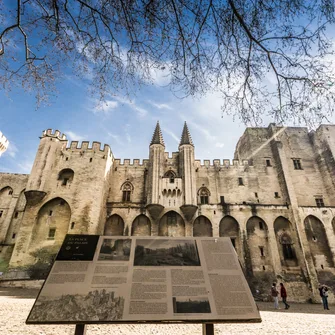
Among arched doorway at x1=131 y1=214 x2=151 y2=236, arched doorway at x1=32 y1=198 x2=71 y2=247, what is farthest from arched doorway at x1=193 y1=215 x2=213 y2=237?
arched doorway at x1=32 y1=198 x2=71 y2=247

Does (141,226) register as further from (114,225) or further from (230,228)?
(230,228)

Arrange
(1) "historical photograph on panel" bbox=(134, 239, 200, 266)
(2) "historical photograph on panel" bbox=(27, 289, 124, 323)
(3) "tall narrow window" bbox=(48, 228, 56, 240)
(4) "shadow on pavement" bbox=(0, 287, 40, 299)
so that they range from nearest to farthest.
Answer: (2) "historical photograph on panel" bbox=(27, 289, 124, 323), (1) "historical photograph on panel" bbox=(134, 239, 200, 266), (4) "shadow on pavement" bbox=(0, 287, 40, 299), (3) "tall narrow window" bbox=(48, 228, 56, 240)

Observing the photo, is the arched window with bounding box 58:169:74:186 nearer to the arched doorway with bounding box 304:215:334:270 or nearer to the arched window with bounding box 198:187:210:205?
the arched window with bounding box 198:187:210:205

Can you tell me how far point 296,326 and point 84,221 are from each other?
50.9ft

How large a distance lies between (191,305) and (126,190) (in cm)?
2087

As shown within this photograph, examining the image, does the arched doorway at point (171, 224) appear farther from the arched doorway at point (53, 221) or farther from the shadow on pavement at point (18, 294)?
the shadow on pavement at point (18, 294)

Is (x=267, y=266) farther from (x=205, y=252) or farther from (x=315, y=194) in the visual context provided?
(x=205, y=252)

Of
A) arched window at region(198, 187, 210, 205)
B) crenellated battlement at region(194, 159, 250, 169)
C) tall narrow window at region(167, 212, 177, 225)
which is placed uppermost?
crenellated battlement at region(194, 159, 250, 169)

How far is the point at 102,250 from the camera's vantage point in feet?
12.0

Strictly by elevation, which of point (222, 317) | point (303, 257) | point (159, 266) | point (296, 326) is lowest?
point (296, 326)

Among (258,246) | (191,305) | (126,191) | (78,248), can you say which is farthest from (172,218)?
(191,305)

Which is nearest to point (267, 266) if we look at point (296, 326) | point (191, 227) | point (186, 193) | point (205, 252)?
point (191, 227)

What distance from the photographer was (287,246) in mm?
19297

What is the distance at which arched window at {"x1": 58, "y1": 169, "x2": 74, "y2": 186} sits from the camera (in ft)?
66.7
